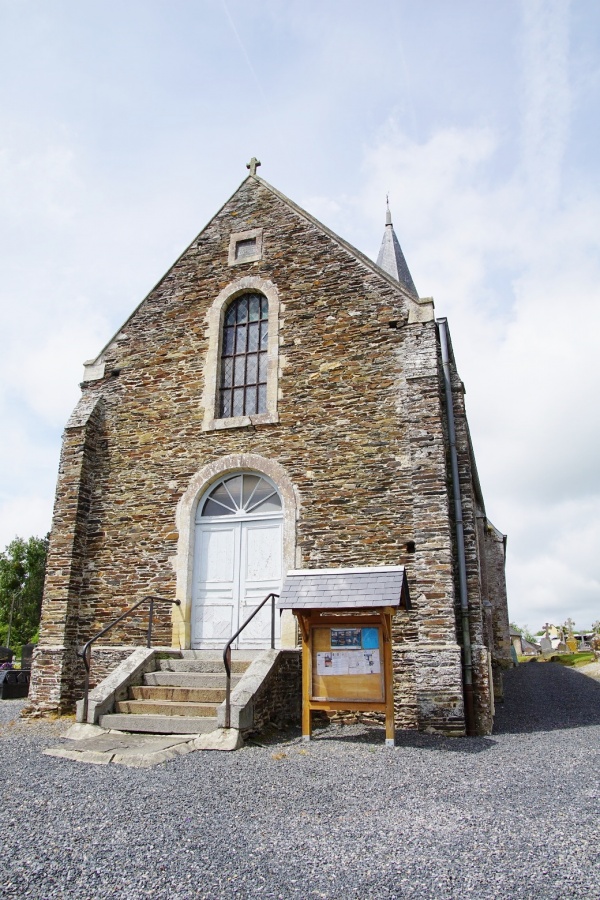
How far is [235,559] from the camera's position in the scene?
10664 millimetres

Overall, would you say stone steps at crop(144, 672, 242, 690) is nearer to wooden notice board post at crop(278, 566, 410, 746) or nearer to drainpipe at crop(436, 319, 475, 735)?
wooden notice board post at crop(278, 566, 410, 746)

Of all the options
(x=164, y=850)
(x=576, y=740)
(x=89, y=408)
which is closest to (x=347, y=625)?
(x=576, y=740)

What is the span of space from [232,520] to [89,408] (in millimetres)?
3725

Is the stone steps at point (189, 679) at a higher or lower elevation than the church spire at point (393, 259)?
lower

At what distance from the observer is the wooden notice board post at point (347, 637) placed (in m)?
7.32

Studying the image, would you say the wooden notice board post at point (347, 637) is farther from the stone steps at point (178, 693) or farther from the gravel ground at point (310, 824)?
the stone steps at point (178, 693)

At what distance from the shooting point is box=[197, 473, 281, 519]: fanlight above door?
10766mm

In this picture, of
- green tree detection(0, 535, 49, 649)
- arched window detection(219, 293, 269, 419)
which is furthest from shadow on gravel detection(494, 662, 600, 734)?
green tree detection(0, 535, 49, 649)

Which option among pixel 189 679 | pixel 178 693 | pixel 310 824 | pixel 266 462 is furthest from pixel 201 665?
pixel 310 824

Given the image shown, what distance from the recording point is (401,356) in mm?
10414

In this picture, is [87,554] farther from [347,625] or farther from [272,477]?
[347,625]

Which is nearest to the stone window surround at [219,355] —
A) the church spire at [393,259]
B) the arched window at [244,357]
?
the arched window at [244,357]

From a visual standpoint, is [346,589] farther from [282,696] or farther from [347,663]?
[282,696]

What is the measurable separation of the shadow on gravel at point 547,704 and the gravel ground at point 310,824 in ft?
7.35
